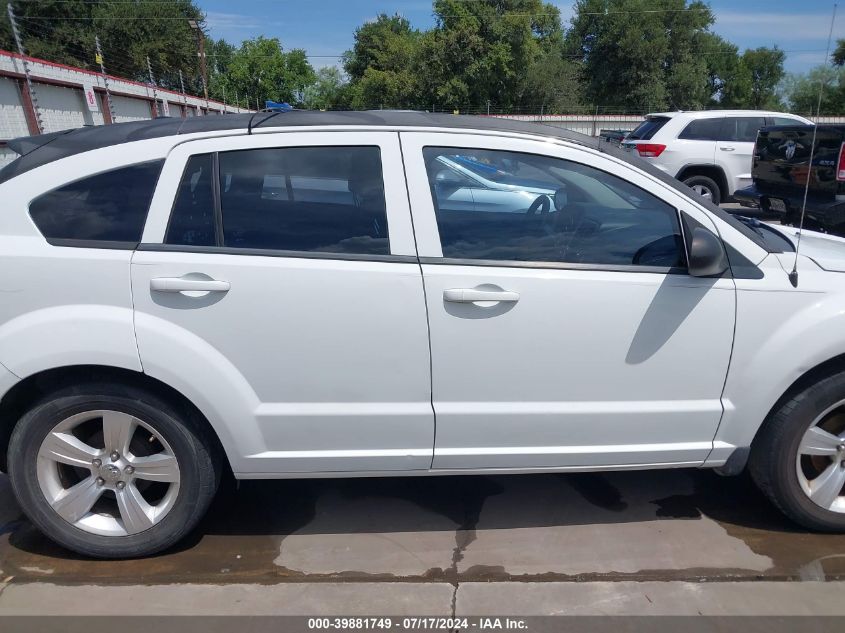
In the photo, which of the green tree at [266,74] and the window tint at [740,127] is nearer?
the window tint at [740,127]

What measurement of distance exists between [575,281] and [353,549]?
152 cm

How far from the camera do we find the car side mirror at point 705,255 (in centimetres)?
259

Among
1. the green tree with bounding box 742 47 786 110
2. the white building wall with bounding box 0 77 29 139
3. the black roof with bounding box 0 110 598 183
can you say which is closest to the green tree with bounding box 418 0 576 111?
the green tree with bounding box 742 47 786 110

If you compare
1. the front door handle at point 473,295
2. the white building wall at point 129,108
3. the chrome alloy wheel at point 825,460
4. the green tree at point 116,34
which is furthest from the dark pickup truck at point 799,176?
the green tree at point 116,34

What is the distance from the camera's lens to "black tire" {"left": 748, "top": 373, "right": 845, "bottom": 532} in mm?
2762

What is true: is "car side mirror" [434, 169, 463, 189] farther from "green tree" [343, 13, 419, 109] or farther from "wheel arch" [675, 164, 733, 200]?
"green tree" [343, 13, 419, 109]

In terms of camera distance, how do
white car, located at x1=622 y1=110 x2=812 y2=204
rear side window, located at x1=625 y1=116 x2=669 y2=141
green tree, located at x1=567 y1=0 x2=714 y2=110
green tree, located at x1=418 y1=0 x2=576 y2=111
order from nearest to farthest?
white car, located at x1=622 y1=110 x2=812 y2=204, rear side window, located at x1=625 y1=116 x2=669 y2=141, green tree, located at x1=418 y1=0 x2=576 y2=111, green tree, located at x1=567 y1=0 x2=714 y2=110

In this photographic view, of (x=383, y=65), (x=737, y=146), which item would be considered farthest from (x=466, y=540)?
Result: (x=383, y=65)

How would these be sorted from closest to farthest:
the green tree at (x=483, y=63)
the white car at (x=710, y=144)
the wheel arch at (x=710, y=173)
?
1. the white car at (x=710, y=144)
2. the wheel arch at (x=710, y=173)
3. the green tree at (x=483, y=63)

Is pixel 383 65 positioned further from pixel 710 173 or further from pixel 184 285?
pixel 184 285

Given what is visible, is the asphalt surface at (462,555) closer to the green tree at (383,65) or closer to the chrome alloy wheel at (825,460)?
the chrome alloy wheel at (825,460)

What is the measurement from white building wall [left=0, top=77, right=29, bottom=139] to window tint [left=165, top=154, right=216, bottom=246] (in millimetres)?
15598

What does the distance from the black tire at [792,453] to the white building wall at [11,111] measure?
56.4ft

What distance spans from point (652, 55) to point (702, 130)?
41647 millimetres
